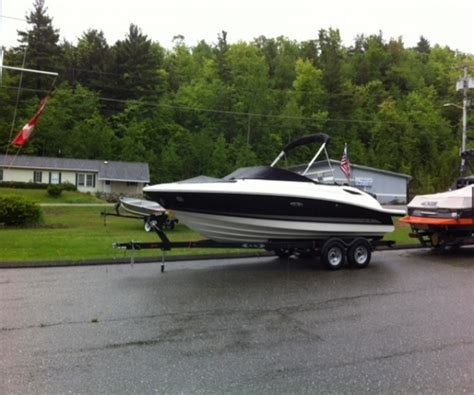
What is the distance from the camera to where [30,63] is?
57875 mm

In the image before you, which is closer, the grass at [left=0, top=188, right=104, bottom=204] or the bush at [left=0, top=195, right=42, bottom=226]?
the bush at [left=0, top=195, right=42, bottom=226]

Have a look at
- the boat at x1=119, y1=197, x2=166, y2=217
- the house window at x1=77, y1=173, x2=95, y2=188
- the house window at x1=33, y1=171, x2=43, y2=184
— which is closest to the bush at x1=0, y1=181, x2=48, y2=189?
the house window at x1=33, y1=171, x2=43, y2=184

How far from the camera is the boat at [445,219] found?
11469mm

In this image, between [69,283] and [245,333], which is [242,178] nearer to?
[69,283]

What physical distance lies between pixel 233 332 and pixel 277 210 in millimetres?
4048

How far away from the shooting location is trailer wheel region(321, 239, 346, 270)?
9.58 m

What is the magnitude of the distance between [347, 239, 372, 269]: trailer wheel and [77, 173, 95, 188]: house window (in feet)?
134

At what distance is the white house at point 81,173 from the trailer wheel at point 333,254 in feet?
127

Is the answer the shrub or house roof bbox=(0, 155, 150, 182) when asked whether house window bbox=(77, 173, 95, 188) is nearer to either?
house roof bbox=(0, 155, 150, 182)

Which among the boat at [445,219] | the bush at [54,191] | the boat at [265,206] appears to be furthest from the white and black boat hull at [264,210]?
the bush at [54,191]

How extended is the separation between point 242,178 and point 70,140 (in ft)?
161

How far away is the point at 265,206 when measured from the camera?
29.6 ft

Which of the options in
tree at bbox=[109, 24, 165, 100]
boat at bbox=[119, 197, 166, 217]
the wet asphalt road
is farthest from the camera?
tree at bbox=[109, 24, 165, 100]

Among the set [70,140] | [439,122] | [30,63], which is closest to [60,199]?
[70,140]
